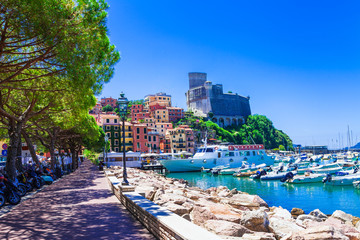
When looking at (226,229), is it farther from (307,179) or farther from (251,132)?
(251,132)

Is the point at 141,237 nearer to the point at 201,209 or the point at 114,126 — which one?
the point at 201,209

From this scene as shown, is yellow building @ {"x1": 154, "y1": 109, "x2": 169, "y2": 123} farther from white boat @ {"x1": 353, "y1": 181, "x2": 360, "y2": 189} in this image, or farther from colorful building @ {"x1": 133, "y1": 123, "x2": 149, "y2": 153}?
white boat @ {"x1": 353, "y1": 181, "x2": 360, "y2": 189}

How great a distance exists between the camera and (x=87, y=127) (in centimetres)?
2908

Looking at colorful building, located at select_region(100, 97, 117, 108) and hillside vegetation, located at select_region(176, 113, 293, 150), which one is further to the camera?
colorful building, located at select_region(100, 97, 117, 108)

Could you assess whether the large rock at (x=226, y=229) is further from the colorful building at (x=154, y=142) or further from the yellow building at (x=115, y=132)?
the colorful building at (x=154, y=142)

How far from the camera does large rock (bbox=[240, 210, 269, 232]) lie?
6.86m

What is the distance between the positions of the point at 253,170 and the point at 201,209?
126 ft

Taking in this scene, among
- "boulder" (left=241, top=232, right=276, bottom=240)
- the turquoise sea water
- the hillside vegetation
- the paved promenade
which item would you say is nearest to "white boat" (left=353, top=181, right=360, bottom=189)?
the turquoise sea water

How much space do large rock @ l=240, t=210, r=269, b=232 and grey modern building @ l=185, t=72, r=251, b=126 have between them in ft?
369

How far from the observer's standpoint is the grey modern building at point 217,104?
12394cm

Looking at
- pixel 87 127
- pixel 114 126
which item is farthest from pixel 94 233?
pixel 114 126

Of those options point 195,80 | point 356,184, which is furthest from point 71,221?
point 195,80

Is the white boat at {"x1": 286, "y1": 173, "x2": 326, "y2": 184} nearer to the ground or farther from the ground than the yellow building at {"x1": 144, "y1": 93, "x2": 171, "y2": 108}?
nearer to the ground

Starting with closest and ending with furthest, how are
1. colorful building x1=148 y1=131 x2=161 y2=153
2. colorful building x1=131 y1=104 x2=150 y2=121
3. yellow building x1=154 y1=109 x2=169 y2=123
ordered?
colorful building x1=148 y1=131 x2=161 y2=153 < colorful building x1=131 y1=104 x2=150 y2=121 < yellow building x1=154 y1=109 x2=169 y2=123
